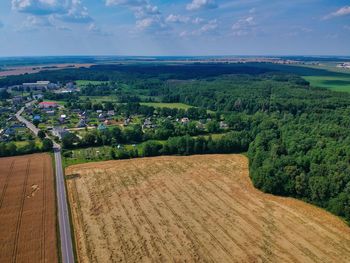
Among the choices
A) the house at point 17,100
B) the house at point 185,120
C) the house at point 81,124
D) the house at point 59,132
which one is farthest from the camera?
the house at point 17,100

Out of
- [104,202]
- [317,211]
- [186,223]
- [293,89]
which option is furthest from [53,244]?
[293,89]

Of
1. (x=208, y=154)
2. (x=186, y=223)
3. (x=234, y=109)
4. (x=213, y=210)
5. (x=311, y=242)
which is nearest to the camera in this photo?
(x=311, y=242)

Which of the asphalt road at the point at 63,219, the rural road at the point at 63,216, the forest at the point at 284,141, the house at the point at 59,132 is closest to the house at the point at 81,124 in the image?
the house at the point at 59,132

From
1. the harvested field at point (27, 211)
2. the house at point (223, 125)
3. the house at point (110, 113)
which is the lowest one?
the house at point (223, 125)

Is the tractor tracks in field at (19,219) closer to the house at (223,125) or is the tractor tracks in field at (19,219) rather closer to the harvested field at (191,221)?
the harvested field at (191,221)

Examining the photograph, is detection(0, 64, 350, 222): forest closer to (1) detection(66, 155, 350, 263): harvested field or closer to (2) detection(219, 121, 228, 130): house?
(2) detection(219, 121, 228, 130): house

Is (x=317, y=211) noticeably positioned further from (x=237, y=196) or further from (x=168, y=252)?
(x=168, y=252)

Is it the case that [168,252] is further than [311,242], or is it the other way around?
[311,242]

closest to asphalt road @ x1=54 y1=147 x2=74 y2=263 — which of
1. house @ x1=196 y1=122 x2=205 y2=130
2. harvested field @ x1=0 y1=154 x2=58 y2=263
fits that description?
harvested field @ x1=0 y1=154 x2=58 y2=263
